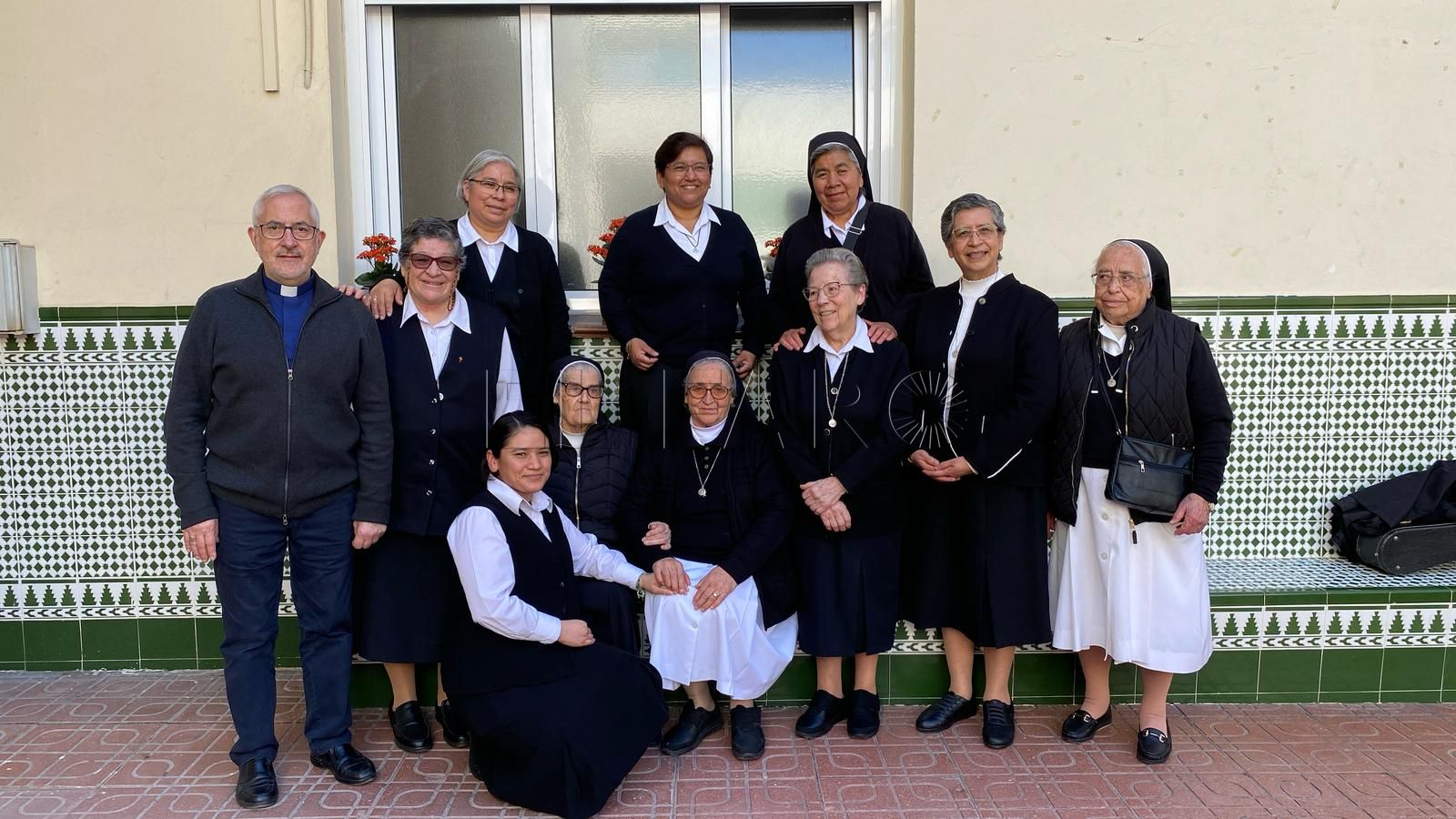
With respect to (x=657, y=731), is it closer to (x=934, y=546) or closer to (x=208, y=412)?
(x=934, y=546)

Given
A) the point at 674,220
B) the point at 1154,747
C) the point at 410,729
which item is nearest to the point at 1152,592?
the point at 1154,747

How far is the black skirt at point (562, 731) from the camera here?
9.95ft

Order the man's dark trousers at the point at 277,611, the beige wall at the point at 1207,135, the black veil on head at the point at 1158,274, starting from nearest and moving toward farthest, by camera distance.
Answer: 1. the man's dark trousers at the point at 277,611
2. the black veil on head at the point at 1158,274
3. the beige wall at the point at 1207,135

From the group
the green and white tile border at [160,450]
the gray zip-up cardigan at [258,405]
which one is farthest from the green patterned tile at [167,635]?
the gray zip-up cardigan at [258,405]

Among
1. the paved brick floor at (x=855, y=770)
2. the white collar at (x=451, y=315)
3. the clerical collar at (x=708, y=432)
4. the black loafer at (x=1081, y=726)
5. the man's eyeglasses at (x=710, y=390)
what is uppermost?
the white collar at (x=451, y=315)

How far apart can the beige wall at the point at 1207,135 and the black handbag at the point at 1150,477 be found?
103 centimetres

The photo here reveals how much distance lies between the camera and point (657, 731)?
3268 mm

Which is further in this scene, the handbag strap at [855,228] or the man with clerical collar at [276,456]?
the handbag strap at [855,228]

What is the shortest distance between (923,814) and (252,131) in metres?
3.56

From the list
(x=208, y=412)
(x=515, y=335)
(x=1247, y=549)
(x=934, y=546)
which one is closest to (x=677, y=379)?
(x=515, y=335)

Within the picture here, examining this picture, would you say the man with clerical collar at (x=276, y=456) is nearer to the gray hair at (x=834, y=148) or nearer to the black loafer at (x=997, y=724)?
the gray hair at (x=834, y=148)

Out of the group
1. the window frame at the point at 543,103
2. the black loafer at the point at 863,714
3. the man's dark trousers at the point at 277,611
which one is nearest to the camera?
the man's dark trousers at the point at 277,611

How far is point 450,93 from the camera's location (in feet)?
14.9

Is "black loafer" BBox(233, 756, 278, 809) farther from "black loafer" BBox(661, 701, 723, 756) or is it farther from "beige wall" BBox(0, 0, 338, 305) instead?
"beige wall" BBox(0, 0, 338, 305)
